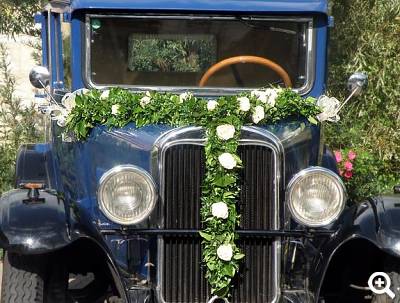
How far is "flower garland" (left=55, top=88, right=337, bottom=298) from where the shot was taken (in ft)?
14.9

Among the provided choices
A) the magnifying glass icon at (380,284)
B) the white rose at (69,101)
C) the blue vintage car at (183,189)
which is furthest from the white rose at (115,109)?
the magnifying glass icon at (380,284)

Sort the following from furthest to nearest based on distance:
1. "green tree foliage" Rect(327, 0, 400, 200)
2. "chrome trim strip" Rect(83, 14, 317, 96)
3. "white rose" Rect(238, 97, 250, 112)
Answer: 1. "green tree foliage" Rect(327, 0, 400, 200)
2. "chrome trim strip" Rect(83, 14, 317, 96)
3. "white rose" Rect(238, 97, 250, 112)

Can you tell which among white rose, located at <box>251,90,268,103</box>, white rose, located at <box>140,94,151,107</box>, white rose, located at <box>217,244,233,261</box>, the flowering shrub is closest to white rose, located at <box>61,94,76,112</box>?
white rose, located at <box>140,94,151,107</box>

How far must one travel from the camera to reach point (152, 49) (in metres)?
5.44

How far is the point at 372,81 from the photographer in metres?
9.02

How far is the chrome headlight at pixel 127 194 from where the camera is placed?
447cm

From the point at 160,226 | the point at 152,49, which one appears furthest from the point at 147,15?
the point at 160,226

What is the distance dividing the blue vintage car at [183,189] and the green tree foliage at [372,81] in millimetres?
3616

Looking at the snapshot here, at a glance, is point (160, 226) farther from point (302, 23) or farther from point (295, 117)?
point (302, 23)

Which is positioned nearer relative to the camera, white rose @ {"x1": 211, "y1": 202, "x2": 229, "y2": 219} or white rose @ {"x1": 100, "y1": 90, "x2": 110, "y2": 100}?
white rose @ {"x1": 211, "y1": 202, "x2": 229, "y2": 219}

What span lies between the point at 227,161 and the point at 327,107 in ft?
2.81

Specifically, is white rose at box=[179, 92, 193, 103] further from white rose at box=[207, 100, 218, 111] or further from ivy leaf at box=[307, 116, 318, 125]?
ivy leaf at box=[307, 116, 318, 125]

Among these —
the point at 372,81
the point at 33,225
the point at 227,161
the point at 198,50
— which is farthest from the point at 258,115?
the point at 372,81

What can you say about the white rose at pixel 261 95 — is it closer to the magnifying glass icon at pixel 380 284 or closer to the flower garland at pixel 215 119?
the flower garland at pixel 215 119
